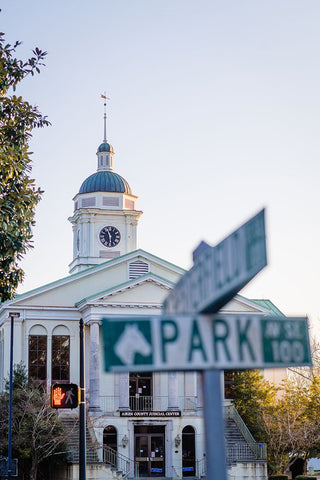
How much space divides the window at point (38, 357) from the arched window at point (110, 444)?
4.45m

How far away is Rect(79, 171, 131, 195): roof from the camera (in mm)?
62969

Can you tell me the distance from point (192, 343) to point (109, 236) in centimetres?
5650

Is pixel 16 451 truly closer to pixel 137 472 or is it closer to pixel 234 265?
pixel 137 472

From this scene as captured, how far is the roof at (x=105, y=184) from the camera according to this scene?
63.0 meters

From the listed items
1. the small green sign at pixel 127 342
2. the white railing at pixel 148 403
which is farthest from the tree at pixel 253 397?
the small green sign at pixel 127 342

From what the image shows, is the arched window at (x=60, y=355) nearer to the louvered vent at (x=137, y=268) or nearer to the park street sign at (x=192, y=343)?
the louvered vent at (x=137, y=268)

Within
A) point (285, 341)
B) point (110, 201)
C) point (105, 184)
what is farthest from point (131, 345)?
point (105, 184)

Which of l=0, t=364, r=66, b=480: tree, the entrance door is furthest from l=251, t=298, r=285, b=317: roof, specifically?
l=0, t=364, r=66, b=480: tree

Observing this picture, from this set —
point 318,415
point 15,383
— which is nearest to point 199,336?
point 15,383

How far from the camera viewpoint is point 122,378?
153 ft

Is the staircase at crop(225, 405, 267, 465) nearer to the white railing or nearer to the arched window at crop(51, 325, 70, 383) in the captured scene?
the white railing

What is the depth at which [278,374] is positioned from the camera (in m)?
54.3

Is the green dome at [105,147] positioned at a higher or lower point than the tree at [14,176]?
higher

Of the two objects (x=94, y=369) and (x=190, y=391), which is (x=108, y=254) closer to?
(x=190, y=391)
